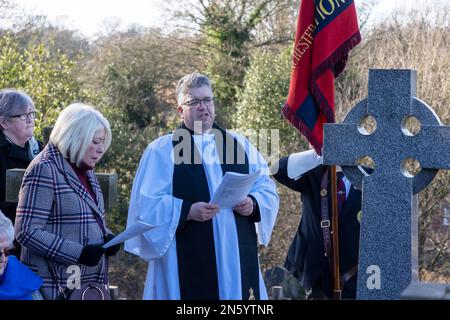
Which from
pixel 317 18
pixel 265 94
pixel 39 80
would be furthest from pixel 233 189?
pixel 265 94

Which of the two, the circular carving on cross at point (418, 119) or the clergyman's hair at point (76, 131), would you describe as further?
the circular carving on cross at point (418, 119)

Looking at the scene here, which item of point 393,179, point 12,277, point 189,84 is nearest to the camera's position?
point 12,277

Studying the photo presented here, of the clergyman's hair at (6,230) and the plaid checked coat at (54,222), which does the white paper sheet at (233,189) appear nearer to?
the plaid checked coat at (54,222)

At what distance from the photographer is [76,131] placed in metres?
5.22

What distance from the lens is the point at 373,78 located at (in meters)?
5.85

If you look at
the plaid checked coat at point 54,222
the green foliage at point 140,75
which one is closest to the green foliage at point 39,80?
the green foliage at point 140,75

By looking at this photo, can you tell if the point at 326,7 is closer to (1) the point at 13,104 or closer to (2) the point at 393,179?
(2) the point at 393,179

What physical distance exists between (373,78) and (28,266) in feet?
7.38

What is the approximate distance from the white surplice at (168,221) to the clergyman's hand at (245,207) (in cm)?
10

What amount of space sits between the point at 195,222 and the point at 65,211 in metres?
1.16

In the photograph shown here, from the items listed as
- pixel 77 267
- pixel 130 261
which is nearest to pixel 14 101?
pixel 77 267

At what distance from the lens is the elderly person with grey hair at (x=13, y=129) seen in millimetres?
6113

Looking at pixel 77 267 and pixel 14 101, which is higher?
pixel 14 101
